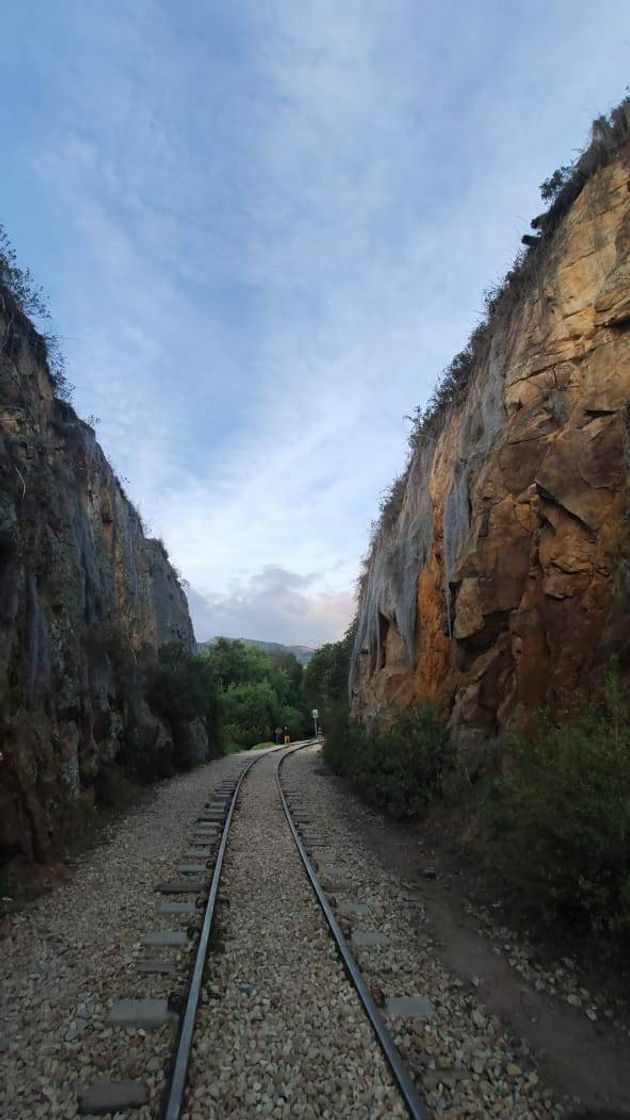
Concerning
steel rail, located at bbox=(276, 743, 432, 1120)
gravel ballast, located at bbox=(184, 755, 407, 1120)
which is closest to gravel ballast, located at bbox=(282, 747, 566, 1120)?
steel rail, located at bbox=(276, 743, 432, 1120)

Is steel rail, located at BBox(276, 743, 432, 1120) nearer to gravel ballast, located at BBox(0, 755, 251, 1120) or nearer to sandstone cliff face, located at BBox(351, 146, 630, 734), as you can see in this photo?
gravel ballast, located at BBox(0, 755, 251, 1120)

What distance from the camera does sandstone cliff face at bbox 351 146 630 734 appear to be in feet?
28.2

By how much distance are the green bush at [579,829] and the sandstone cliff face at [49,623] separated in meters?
6.34

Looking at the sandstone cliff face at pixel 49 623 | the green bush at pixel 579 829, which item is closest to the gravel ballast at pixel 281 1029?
the green bush at pixel 579 829

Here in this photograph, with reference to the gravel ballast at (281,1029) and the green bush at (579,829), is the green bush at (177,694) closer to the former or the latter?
the gravel ballast at (281,1029)

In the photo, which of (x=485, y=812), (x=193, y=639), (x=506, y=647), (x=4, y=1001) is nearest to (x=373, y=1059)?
(x=4, y=1001)

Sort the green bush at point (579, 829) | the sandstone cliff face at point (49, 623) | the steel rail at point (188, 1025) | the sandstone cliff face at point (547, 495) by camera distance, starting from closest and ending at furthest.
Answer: the steel rail at point (188, 1025), the green bush at point (579, 829), the sandstone cliff face at point (547, 495), the sandstone cliff face at point (49, 623)

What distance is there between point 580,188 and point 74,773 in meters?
14.0

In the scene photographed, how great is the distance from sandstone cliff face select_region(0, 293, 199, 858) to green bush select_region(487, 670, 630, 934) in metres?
6.34

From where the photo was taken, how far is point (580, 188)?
11.1 m

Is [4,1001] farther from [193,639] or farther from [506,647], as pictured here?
[193,639]

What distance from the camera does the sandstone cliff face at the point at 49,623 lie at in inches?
353

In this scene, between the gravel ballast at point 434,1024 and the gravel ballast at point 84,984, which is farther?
the gravel ballast at point 84,984

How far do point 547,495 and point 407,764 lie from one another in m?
5.69
